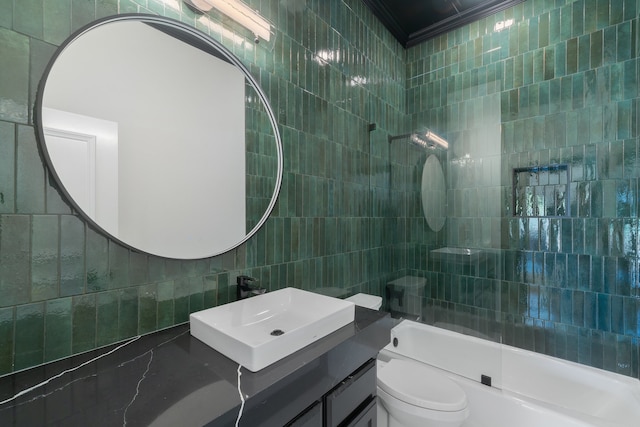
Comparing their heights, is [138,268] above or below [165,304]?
above

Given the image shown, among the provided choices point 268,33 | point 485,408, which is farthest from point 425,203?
point 268,33

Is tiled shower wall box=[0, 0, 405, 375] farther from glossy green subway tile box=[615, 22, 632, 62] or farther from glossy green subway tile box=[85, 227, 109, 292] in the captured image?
glossy green subway tile box=[615, 22, 632, 62]

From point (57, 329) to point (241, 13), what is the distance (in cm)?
143

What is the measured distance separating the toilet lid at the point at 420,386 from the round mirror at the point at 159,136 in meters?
1.21

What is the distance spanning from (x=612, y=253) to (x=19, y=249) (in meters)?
3.12

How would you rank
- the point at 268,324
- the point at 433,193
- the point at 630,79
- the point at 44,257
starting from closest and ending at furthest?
the point at 44,257
the point at 268,324
the point at 630,79
the point at 433,193

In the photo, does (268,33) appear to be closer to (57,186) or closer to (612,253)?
(57,186)

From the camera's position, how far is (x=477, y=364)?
82.4 inches

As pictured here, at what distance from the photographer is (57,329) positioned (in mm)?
Answer: 874

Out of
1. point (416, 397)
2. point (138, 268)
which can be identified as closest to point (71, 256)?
point (138, 268)

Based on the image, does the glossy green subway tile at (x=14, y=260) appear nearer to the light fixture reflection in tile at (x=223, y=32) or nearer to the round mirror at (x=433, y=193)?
the light fixture reflection in tile at (x=223, y=32)

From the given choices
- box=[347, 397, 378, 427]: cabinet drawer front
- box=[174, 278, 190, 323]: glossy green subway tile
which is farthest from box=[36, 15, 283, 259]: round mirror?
box=[347, 397, 378, 427]: cabinet drawer front

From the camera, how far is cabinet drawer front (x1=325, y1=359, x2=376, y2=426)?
963mm

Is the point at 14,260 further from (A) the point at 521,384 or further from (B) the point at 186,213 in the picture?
(A) the point at 521,384
